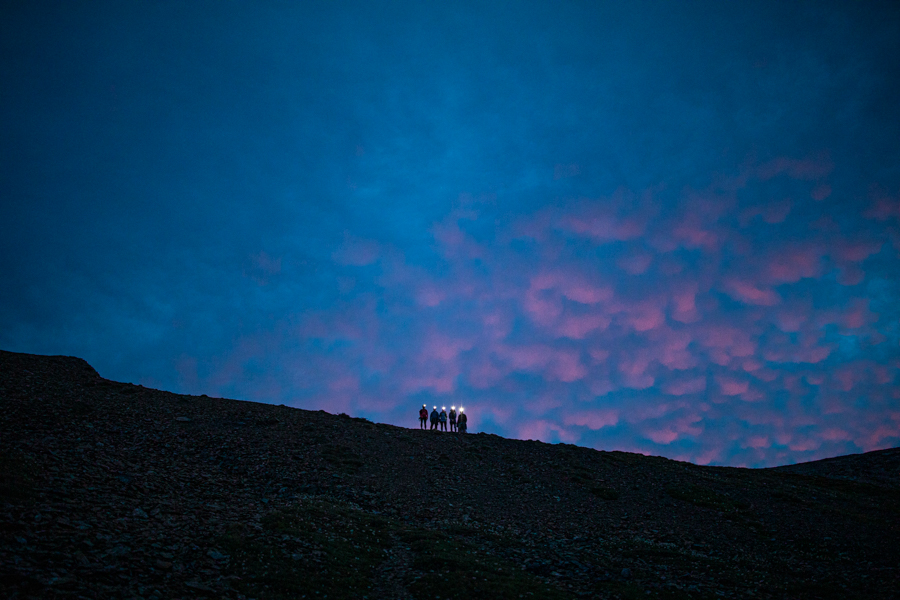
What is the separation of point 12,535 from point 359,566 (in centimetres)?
1134

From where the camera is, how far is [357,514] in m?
25.6

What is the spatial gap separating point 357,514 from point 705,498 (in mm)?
27332

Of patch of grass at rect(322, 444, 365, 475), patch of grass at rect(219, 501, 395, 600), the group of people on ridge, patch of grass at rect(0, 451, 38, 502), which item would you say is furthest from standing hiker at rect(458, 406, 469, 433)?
patch of grass at rect(0, 451, 38, 502)

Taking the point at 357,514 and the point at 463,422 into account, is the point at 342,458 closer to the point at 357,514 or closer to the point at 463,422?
the point at 357,514

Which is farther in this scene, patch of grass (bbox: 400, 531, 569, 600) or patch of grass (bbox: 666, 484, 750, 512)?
patch of grass (bbox: 666, 484, 750, 512)

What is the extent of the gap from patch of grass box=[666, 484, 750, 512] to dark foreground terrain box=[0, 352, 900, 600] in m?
0.20

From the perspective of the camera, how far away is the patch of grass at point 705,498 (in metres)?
33.8

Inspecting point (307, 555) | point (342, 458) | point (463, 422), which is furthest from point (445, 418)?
point (307, 555)

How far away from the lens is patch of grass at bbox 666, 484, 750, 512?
1331 inches

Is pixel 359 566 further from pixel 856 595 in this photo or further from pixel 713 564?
pixel 856 595

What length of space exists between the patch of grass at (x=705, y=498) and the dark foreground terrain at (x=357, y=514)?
205 millimetres

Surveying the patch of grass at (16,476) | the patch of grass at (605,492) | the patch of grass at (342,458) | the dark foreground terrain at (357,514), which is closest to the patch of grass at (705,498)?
the dark foreground terrain at (357,514)

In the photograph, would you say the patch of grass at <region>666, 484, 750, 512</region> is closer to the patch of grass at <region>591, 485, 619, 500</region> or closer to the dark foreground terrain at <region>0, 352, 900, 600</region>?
the dark foreground terrain at <region>0, 352, 900, 600</region>

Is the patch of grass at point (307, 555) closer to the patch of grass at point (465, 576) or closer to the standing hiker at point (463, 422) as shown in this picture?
the patch of grass at point (465, 576)
